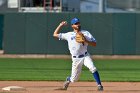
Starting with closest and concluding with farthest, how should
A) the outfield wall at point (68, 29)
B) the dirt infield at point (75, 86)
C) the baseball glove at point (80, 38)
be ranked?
the baseball glove at point (80, 38)
the dirt infield at point (75, 86)
the outfield wall at point (68, 29)

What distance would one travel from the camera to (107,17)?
106 feet

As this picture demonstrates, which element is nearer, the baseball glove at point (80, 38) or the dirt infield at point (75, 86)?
the baseball glove at point (80, 38)

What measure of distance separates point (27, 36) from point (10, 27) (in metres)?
→ 1.14

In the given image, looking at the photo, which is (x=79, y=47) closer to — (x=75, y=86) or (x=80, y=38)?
(x=80, y=38)

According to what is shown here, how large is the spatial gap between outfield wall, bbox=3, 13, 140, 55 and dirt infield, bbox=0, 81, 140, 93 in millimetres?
15132

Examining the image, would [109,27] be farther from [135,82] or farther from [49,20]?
[135,82]

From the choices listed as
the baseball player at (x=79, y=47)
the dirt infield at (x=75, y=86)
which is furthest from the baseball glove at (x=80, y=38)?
the dirt infield at (x=75, y=86)

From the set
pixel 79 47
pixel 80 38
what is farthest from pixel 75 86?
pixel 80 38

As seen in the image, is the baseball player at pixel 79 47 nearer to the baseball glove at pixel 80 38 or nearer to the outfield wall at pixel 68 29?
the baseball glove at pixel 80 38

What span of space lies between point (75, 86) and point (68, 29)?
16.1 meters

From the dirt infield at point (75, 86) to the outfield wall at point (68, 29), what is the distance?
49.6 feet

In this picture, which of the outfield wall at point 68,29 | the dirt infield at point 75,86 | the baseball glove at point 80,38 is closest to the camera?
the baseball glove at point 80,38

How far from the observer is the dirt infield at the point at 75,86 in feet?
45.5

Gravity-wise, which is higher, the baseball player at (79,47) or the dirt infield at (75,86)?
the baseball player at (79,47)
